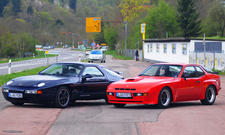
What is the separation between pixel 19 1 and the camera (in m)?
185

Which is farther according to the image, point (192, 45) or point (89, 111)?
point (192, 45)

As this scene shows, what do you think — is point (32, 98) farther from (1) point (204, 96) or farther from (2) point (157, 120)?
(1) point (204, 96)

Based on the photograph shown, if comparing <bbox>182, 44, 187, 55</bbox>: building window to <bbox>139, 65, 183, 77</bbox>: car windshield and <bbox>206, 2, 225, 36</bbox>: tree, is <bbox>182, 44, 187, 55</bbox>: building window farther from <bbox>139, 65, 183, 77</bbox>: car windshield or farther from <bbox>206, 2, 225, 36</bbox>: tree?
<bbox>206, 2, 225, 36</bbox>: tree

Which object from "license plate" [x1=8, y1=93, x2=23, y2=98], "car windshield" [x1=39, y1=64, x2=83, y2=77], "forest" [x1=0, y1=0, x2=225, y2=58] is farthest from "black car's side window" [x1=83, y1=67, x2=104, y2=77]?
"forest" [x1=0, y1=0, x2=225, y2=58]

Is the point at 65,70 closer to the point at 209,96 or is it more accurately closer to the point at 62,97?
the point at 62,97

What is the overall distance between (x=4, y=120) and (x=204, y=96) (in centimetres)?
634

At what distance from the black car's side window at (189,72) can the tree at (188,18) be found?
72.7m

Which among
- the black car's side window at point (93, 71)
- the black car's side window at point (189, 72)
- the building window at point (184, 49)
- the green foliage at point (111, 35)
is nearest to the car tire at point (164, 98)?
the black car's side window at point (189, 72)

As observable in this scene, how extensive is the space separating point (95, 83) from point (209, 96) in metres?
3.50

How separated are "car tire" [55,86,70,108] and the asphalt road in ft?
0.66

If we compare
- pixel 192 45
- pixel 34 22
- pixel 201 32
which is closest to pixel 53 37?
pixel 34 22

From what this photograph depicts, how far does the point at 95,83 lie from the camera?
13406mm

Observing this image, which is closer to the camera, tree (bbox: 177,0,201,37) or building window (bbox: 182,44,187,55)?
building window (bbox: 182,44,187,55)

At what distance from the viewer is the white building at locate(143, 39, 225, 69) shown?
118 feet
